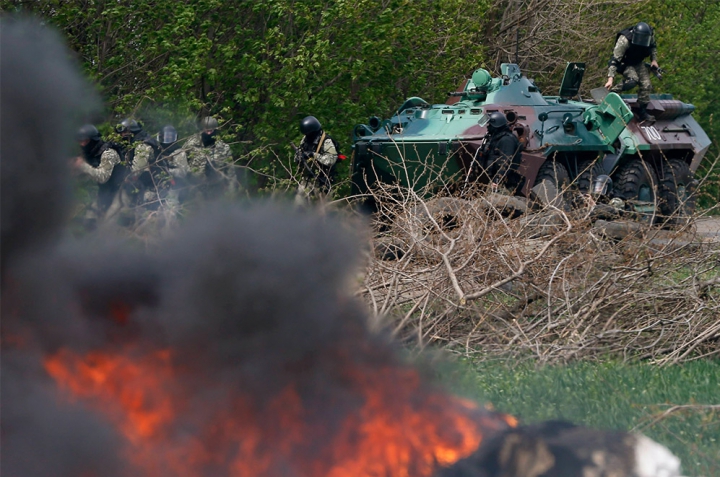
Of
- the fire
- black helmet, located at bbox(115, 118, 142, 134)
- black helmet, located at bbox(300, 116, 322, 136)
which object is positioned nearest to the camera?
the fire

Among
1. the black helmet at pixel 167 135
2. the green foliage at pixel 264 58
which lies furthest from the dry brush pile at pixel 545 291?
the green foliage at pixel 264 58

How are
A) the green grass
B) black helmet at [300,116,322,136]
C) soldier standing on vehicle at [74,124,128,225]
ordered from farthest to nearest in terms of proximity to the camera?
black helmet at [300,116,322,136]
soldier standing on vehicle at [74,124,128,225]
the green grass

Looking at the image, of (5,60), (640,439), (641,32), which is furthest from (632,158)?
(5,60)

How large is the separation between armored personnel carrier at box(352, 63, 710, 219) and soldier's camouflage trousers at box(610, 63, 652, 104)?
0.67 ft

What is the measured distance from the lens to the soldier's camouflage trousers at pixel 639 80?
14.3 m

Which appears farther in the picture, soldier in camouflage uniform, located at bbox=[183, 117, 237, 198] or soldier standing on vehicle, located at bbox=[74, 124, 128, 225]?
soldier in camouflage uniform, located at bbox=[183, 117, 237, 198]

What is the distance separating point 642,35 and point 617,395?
9.70 meters

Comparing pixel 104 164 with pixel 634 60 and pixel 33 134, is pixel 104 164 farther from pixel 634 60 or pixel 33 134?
pixel 634 60

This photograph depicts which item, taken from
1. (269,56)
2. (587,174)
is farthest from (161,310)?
(269,56)

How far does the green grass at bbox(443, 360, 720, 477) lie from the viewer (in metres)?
4.62

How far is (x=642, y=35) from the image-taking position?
1401cm

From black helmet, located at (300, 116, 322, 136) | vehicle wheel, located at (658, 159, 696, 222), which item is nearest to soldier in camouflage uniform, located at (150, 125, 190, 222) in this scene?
black helmet, located at (300, 116, 322, 136)

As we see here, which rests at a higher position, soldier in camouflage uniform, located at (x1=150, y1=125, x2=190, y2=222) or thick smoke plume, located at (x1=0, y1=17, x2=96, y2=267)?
thick smoke plume, located at (x1=0, y1=17, x2=96, y2=267)

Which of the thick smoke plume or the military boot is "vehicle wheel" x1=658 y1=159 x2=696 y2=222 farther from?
the thick smoke plume
